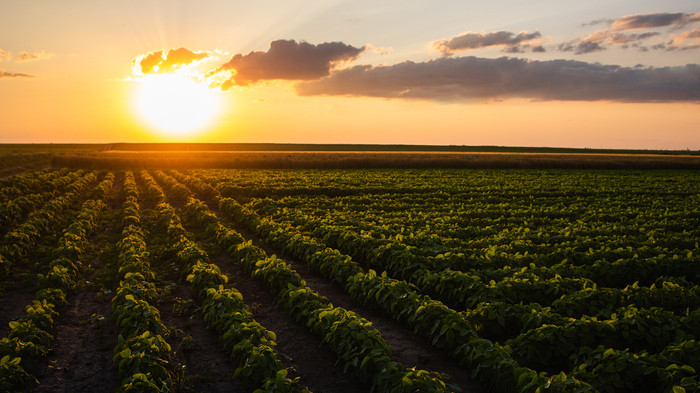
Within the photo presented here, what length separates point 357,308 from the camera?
388 inches

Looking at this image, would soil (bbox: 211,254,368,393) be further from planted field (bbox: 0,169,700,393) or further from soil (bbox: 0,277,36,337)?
soil (bbox: 0,277,36,337)

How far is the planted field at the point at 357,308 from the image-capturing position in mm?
6344

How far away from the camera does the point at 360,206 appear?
22.1m

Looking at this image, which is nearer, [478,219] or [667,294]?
[667,294]

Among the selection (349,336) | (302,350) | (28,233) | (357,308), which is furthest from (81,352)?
(28,233)

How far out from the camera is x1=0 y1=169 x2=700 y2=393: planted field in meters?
6.34

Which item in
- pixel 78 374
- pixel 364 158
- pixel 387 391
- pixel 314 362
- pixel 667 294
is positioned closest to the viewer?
pixel 387 391

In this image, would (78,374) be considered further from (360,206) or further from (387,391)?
(360,206)

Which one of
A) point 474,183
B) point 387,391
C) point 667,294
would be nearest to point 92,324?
point 387,391

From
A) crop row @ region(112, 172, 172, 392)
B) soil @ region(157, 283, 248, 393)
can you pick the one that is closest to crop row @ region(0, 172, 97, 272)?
crop row @ region(112, 172, 172, 392)

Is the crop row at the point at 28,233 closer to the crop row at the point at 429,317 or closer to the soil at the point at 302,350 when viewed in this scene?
the soil at the point at 302,350

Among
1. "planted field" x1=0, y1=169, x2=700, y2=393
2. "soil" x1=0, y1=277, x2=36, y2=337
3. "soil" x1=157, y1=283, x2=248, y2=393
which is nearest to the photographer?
"planted field" x1=0, y1=169, x2=700, y2=393

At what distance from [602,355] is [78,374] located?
783 cm

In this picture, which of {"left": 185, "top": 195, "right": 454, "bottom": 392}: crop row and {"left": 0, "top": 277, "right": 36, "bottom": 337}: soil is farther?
{"left": 0, "top": 277, "right": 36, "bottom": 337}: soil
